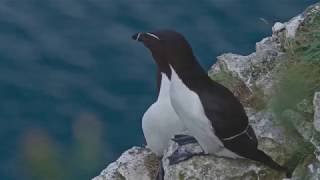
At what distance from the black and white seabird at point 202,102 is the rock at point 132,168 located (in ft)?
3.10

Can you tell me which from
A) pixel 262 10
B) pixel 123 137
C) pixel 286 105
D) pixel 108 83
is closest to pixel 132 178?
pixel 286 105

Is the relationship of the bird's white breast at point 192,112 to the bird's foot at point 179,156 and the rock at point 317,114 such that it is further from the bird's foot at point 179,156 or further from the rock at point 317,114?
the rock at point 317,114

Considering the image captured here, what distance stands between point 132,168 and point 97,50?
7100 millimetres

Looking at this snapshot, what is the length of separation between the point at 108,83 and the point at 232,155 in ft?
24.5

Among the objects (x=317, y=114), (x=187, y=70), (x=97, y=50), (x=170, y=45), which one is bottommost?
(x=317, y=114)

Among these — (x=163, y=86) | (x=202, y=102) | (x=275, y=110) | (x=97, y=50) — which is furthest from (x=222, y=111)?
(x=97, y=50)

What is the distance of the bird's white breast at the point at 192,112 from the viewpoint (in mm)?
4281

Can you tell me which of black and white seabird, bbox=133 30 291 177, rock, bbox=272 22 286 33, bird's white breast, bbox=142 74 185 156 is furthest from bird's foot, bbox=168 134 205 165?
rock, bbox=272 22 286 33

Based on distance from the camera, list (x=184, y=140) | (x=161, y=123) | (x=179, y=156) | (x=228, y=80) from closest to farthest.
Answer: (x=179, y=156) < (x=184, y=140) < (x=161, y=123) < (x=228, y=80)

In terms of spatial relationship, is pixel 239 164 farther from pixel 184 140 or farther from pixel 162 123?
pixel 162 123

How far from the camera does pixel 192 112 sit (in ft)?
14.1

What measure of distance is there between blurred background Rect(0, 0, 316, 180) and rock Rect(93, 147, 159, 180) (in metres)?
5.12

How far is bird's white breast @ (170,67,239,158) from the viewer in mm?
4281

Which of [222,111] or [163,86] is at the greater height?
[163,86]
